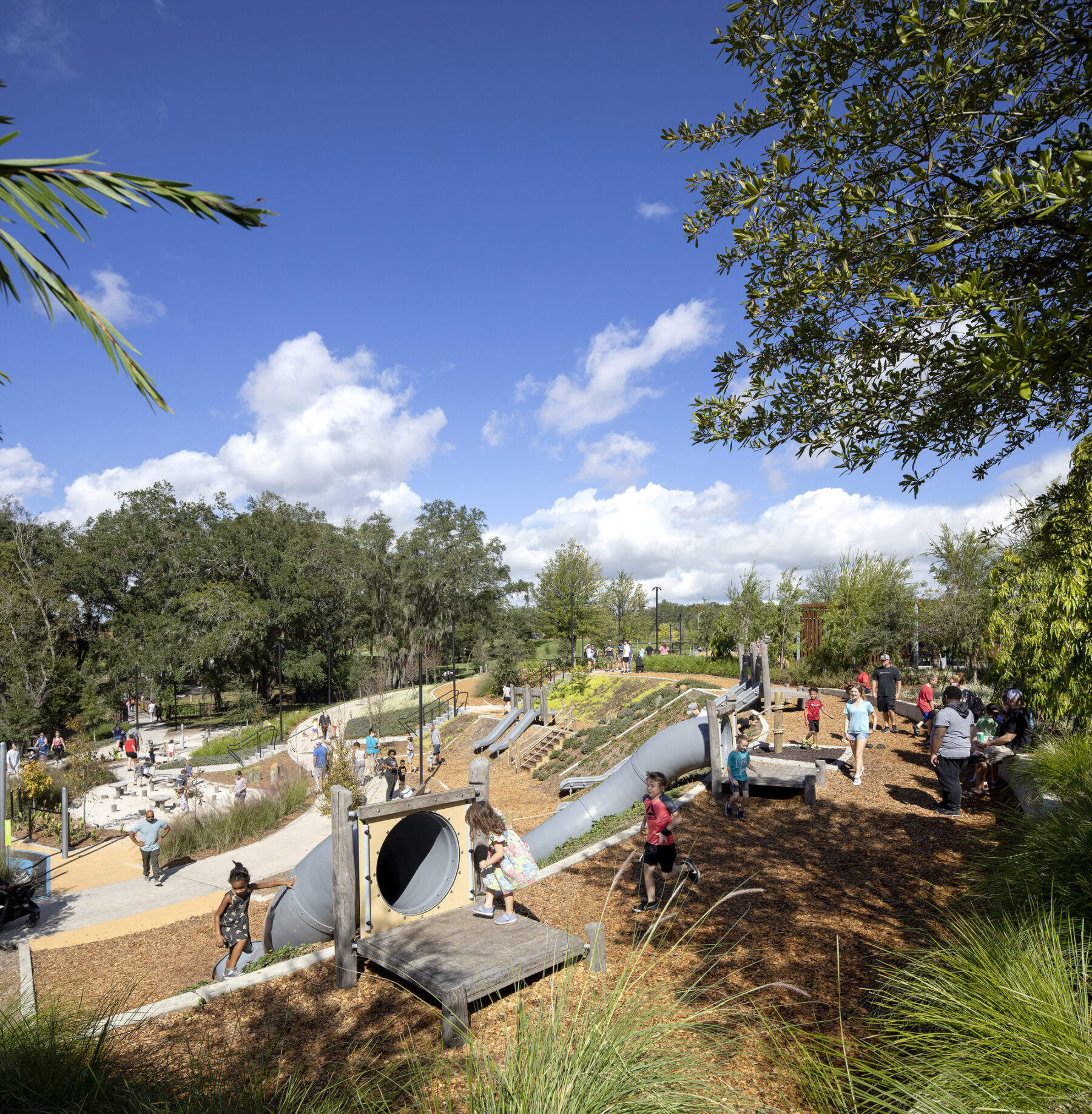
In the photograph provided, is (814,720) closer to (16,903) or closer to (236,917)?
(236,917)

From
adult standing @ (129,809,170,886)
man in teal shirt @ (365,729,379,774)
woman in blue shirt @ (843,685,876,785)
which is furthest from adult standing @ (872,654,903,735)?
man in teal shirt @ (365,729,379,774)

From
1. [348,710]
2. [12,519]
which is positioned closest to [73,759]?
[348,710]

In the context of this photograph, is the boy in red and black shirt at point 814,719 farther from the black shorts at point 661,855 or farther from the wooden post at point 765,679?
the black shorts at point 661,855

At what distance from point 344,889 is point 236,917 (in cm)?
267

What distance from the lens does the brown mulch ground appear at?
484cm

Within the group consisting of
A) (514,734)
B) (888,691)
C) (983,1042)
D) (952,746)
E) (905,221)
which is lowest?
(514,734)

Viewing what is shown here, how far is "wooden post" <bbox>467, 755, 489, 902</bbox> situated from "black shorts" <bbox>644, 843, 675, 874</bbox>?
4.95 feet

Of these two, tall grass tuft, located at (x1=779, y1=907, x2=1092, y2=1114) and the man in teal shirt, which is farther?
the man in teal shirt

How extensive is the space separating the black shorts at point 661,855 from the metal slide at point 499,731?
61.7 feet

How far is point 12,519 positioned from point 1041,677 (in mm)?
51243

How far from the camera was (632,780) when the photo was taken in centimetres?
1225

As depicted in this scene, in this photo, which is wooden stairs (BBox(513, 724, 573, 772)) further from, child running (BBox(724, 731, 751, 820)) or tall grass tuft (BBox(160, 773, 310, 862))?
child running (BBox(724, 731, 751, 820))

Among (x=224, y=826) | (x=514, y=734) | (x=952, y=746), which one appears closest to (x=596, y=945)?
(x=952, y=746)

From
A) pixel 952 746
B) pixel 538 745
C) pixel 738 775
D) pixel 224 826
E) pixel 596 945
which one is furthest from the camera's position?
pixel 538 745
